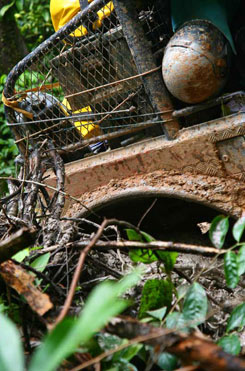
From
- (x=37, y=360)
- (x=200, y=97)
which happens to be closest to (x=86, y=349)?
(x=37, y=360)

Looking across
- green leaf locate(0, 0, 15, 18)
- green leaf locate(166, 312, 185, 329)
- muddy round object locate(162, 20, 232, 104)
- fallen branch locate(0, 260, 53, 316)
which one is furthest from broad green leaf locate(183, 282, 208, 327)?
green leaf locate(0, 0, 15, 18)

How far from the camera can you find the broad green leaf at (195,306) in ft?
4.39

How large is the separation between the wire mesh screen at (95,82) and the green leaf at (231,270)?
4.02 ft

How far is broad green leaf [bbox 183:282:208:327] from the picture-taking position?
1.34 metres

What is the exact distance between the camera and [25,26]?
869cm

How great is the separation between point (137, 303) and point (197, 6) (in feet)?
4.51

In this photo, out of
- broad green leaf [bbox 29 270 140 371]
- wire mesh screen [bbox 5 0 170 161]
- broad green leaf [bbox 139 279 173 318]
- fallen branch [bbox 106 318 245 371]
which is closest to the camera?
broad green leaf [bbox 29 270 140 371]

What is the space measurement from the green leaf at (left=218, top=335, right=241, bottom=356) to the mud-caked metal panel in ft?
3.68

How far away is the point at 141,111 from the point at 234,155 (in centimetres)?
55

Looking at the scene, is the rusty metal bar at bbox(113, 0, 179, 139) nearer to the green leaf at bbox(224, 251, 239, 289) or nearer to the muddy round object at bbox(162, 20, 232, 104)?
the muddy round object at bbox(162, 20, 232, 104)

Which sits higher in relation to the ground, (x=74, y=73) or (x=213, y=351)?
(x=74, y=73)

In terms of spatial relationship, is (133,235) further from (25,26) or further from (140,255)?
(25,26)

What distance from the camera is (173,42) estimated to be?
2.34m

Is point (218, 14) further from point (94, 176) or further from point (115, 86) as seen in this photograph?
point (94, 176)
